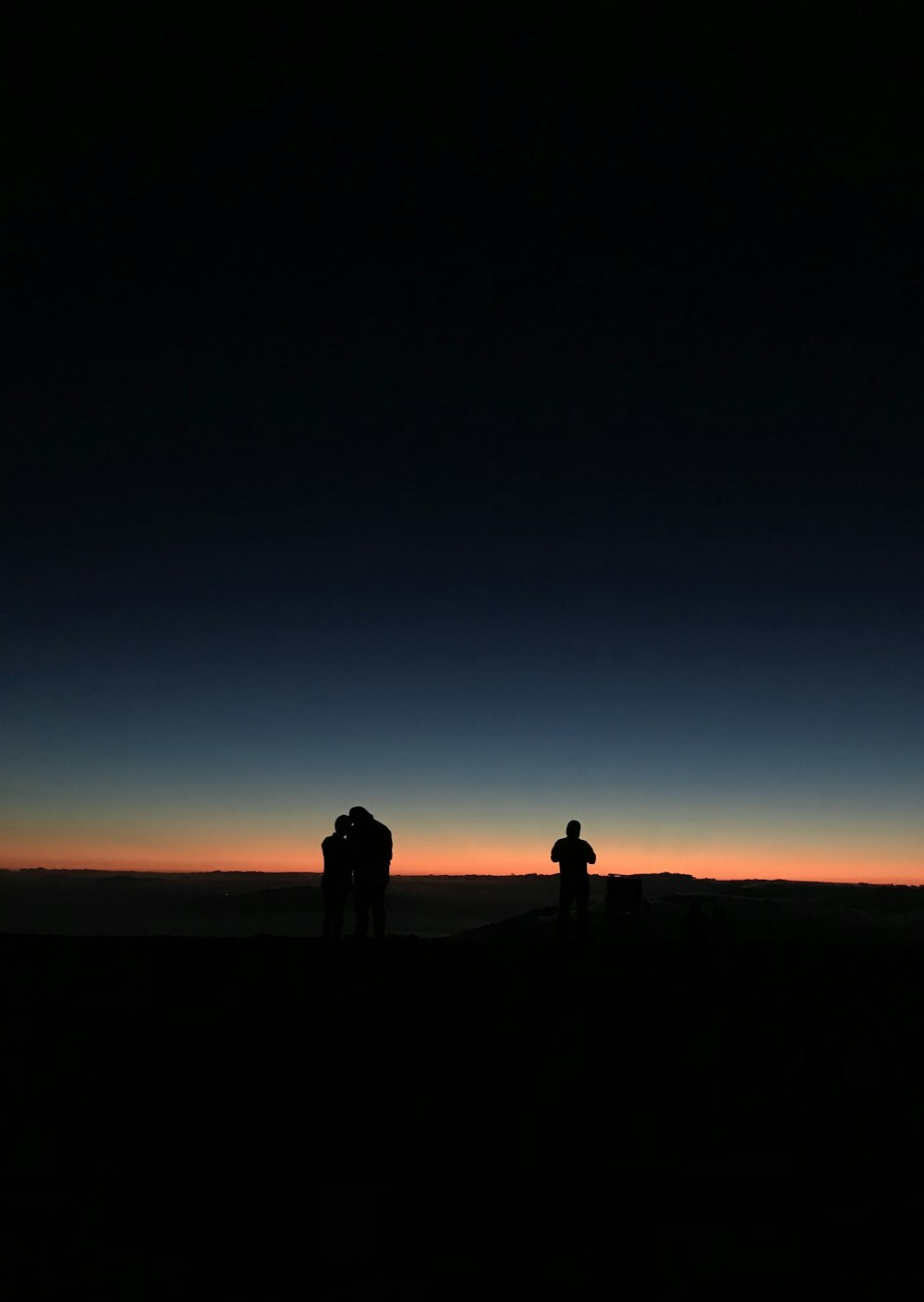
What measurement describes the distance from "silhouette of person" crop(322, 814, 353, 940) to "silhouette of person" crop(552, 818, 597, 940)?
318 cm

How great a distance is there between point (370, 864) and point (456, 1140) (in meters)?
8.14

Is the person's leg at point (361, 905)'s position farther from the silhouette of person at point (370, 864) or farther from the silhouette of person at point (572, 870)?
the silhouette of person at point (572, 870)

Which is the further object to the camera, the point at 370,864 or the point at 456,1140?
the point at 370,864

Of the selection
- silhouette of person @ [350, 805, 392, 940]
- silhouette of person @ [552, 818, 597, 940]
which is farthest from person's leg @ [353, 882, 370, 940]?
silhouette of person @ [552, 818, 597, 940]

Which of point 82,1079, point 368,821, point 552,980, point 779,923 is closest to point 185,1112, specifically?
point 82,1079

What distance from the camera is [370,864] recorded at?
41.2ft

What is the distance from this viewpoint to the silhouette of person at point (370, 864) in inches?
493

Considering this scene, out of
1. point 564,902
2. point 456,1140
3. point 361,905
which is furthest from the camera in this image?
point 564,902

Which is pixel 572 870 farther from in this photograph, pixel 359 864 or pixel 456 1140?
pixel 456 1140

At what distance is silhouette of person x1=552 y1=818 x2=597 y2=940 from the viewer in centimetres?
1321

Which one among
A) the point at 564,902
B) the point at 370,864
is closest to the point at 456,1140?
the point at 370,864

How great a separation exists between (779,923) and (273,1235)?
2789 cm

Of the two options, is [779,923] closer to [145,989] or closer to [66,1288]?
[145,989]

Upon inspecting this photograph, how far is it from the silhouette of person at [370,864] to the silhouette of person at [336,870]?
13 centimetres
